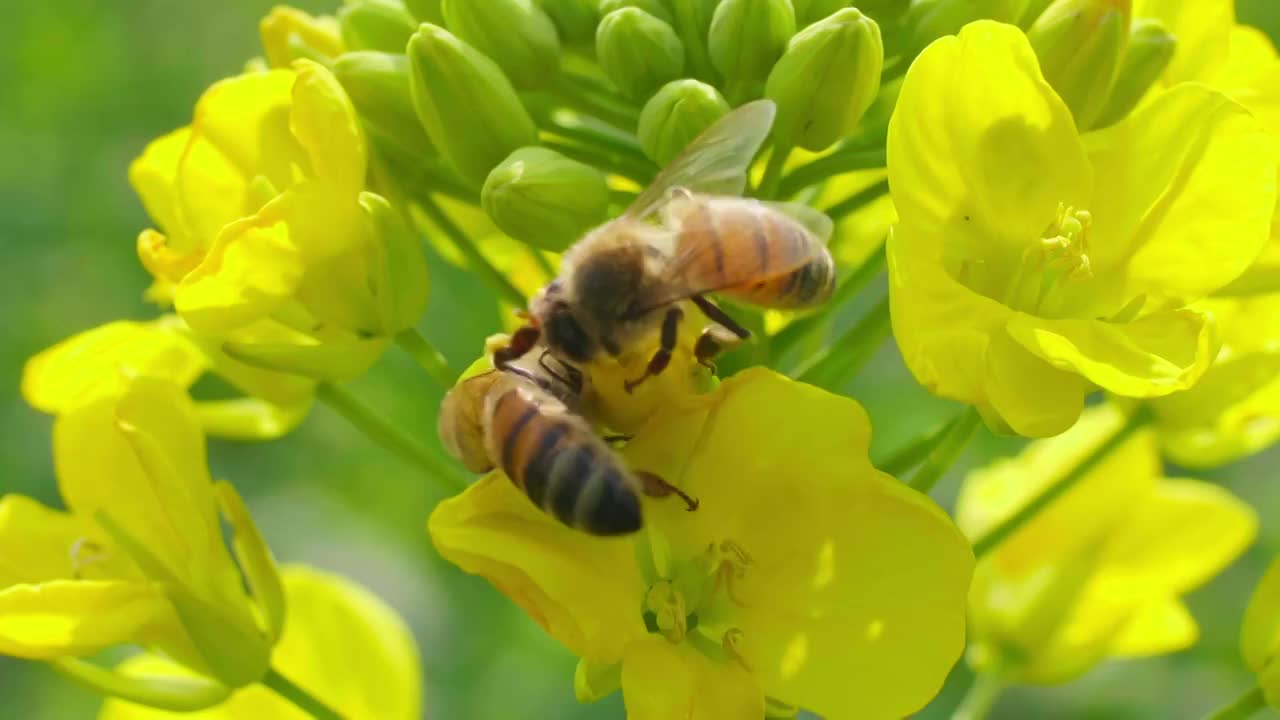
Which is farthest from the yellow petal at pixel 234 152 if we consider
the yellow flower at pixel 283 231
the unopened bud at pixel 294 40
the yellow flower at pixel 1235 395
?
the yellow flower at pixel 1235 395

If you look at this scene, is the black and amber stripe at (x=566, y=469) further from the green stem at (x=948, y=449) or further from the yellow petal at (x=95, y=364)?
the yellow petal at (x=95, y=364)

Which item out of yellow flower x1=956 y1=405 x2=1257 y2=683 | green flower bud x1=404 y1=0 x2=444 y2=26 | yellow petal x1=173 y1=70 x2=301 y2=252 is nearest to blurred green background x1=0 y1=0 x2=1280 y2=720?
yellow flower x1=956 y1=405 x2=1257 y2=683

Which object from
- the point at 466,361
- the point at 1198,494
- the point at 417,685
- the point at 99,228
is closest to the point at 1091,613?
the point at 1198,494

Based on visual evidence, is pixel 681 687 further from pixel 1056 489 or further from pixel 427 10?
pixel 427 10

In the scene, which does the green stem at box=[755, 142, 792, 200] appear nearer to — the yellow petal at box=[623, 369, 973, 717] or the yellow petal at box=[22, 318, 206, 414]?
the yellow petal at box=[623, 369, 973, 717]

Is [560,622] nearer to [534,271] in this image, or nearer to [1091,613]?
[534,271]
